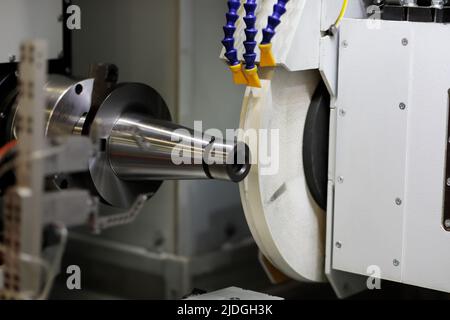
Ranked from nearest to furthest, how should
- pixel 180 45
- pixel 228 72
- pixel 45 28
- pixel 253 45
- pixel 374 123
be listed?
pixel 253 45 < pixel 374 123 < pixel 45 28 < pixel 180 45 < pixel 228 72

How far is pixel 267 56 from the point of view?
1.31m

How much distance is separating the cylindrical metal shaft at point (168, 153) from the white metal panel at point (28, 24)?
26 centimetres

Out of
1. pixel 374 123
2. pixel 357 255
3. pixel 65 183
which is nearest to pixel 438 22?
pixel 374 123

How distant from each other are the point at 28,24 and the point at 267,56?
530mm

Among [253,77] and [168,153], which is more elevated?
[253,77]

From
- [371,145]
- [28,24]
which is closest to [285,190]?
[371,145]

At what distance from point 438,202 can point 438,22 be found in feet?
1.09

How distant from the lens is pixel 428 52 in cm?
134

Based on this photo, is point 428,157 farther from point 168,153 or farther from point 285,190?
point 168,153

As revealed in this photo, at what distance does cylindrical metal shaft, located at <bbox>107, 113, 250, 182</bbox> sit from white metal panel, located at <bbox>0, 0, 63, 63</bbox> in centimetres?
26

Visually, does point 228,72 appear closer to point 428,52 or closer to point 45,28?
point 45,28

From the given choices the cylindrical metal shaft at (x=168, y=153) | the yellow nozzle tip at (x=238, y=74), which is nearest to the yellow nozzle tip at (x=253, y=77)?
the yellow nozzle tip at (x=238, y=74)

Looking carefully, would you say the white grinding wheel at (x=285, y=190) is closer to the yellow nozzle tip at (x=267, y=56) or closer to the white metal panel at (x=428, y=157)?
the yellow nozzle tip at (x=267, y=56)

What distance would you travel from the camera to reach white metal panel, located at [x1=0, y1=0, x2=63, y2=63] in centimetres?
146
